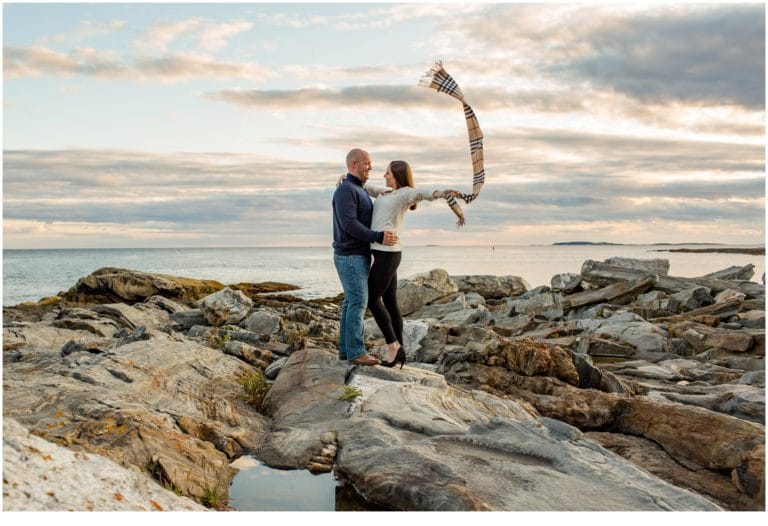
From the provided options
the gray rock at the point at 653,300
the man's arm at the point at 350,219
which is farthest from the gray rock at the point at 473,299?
the man's arm at the point at 350,219

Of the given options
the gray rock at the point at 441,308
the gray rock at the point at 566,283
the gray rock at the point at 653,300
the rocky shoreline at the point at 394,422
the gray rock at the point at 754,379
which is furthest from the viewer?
the gray rock at the point at 566,283

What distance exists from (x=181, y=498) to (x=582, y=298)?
17757 mm

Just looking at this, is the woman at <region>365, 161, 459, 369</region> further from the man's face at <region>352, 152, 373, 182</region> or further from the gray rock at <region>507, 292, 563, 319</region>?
the gray rock at <region>507, 292, 563, 319</region>

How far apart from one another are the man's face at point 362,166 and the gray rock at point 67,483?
4383 millimetres

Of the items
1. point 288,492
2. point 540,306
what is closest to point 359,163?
point 288,492

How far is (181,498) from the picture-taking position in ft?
15.5

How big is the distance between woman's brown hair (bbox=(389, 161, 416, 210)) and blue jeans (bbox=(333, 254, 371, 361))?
0.94m

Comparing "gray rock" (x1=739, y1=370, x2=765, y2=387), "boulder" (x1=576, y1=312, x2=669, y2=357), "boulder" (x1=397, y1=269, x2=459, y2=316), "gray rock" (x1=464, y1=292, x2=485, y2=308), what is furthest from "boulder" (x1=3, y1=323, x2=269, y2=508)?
"gray rock" (x1=464, y1=292, x2=485, y2=308)

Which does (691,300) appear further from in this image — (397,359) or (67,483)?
(67,483)

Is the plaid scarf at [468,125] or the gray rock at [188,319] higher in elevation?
the plaid scarf at [468,125]

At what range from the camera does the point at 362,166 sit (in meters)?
8.03

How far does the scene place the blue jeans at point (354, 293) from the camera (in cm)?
801

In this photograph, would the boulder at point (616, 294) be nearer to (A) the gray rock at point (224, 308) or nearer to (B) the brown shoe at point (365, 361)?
(A) the gray rock at point (224, 308)

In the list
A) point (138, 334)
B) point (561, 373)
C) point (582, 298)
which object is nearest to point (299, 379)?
point (138, 334)
